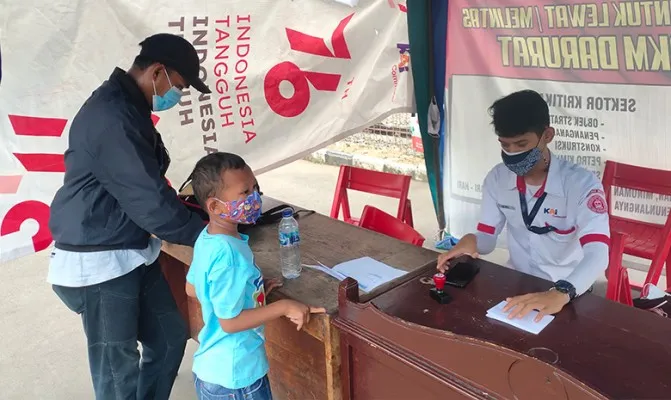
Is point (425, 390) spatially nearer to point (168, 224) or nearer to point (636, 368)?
point (636, 368)

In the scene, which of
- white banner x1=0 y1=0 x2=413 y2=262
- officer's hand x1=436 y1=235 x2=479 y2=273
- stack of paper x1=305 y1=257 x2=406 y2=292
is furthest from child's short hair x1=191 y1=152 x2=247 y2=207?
white banner x1=0 y1=0 x2=413 y2=262

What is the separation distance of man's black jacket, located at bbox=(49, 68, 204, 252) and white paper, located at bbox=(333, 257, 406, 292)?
529 millimetres

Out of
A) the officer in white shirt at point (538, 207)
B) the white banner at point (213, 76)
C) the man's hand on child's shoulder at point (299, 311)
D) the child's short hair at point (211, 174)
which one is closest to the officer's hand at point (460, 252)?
the officer in white shirt at point (538, 207)

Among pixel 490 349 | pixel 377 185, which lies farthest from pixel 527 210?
pixel 377 185

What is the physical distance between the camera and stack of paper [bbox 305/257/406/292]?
169 cm

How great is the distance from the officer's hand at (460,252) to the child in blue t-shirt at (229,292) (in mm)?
456

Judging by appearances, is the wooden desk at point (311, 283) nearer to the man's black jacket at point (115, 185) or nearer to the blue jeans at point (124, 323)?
the blue jeans at point (124, 323)

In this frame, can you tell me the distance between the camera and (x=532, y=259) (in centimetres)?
195

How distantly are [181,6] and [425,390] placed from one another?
2.29 metres

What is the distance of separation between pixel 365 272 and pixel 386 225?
0.65 m

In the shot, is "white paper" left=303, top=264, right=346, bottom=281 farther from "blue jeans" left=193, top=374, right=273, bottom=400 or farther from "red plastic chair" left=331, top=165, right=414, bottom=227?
"red plastic chair" left=331, top=165, right=414, bottom=227

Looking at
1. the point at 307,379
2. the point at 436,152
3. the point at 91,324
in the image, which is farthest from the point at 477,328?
the point at 436,152

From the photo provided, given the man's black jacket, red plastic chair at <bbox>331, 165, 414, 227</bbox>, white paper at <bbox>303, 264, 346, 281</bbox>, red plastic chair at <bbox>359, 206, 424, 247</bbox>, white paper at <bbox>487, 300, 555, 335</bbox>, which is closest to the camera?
white paper at <bbox>487, 300, 555, 335</bbox>

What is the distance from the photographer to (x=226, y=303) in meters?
1.37
